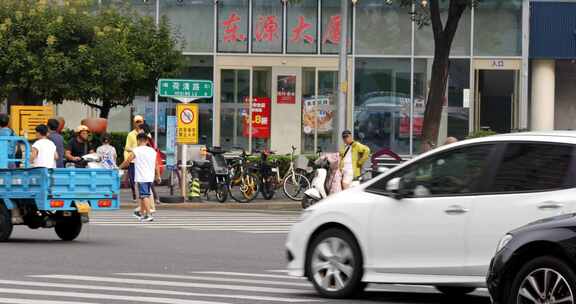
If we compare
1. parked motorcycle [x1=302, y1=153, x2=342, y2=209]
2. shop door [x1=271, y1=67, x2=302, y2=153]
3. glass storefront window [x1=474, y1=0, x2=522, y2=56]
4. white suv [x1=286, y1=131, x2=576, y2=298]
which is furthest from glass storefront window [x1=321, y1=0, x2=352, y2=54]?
white suv [x1=286, y1=131, x2=576, y2=298]

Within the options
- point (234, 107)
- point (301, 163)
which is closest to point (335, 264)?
point (301, 163)

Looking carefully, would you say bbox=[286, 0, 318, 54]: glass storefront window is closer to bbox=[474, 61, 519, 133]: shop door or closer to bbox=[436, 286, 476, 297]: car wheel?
bbox=[474, 61, 519, 133]: shop door

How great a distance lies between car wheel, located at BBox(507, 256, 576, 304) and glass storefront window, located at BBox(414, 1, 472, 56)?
101ft

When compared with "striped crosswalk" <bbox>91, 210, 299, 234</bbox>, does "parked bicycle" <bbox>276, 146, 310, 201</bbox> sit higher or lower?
higher

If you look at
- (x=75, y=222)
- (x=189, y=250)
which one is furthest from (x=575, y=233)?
(x=75, y=222)

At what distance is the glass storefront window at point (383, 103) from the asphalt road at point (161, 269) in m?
16.4

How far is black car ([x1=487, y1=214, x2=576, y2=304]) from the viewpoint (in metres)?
10.2

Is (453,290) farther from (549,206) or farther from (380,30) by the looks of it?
(380,30)

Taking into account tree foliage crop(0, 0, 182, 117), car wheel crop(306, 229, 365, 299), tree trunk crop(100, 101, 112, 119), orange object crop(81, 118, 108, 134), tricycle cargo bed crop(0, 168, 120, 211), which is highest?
tree foliage crop(0, 0, 182, 117)

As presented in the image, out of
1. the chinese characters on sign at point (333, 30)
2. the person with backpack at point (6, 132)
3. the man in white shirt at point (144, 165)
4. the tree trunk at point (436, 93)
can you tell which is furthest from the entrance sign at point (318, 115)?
the person with backpack at point (6, 132)

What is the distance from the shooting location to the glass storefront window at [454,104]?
1610 inches

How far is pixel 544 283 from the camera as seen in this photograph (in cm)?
1035

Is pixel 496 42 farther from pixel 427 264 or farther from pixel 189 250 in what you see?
pixel 427 264

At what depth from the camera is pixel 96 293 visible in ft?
44.4
